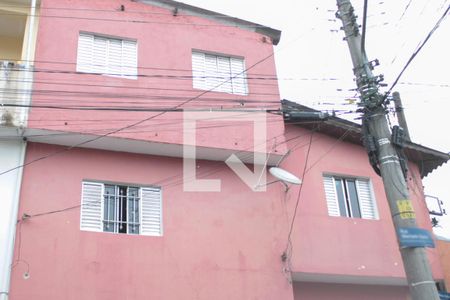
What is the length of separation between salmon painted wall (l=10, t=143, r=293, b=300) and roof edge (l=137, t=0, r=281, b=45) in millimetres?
3926

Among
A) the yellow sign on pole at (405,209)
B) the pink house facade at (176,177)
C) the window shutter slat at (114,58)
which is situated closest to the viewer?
the yellow sign on pole at (405,209)

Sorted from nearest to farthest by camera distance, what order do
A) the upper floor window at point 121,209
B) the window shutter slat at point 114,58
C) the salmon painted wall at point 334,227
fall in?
the upper floor window at point 121,209, the window shutter slat at point 114,58, the salmon painted wall at point 334,227

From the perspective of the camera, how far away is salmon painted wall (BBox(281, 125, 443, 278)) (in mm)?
12969

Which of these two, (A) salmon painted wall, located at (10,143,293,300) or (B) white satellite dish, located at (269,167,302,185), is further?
(B) white satellite dish, located at (269,167,302,185)

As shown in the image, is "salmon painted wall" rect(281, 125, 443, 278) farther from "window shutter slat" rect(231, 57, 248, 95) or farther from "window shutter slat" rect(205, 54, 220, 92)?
"window shutter slat" rect(205, 54, 220, 92)

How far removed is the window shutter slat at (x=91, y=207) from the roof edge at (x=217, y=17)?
4797mm

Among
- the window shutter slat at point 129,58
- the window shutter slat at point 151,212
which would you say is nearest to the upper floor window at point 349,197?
the window shutter slat at point 151,212

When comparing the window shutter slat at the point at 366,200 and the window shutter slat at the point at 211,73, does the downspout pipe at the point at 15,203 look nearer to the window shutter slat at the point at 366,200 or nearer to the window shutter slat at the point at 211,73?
the window shutter slat at the point at 211,73

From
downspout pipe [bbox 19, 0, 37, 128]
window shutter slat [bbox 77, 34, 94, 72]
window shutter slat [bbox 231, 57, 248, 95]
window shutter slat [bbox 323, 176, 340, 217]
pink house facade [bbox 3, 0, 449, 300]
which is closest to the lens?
pink house facade [bbox 3, 0, 449, 300]

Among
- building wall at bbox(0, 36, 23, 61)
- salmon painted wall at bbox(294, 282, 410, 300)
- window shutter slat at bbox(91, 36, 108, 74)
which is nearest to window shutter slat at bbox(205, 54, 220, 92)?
window shutter slat at bbox(91, 36, 108, 74)

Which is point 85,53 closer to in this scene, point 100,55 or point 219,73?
point 100,55

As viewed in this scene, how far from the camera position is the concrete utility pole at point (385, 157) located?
8.40 metres

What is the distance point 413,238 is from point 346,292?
221 inches

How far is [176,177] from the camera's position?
12219 mm
